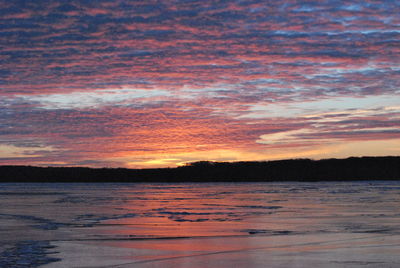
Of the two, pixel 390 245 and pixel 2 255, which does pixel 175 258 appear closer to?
pixel 2 255

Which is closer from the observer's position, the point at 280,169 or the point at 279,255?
the point at 279,255

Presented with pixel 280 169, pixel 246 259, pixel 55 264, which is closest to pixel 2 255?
pixel 55 264

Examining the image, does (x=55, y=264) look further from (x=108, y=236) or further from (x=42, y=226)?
(x=42, y=226)

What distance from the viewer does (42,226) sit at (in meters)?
18.9

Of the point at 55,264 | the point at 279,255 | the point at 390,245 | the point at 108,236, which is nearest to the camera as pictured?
the point at 55,264

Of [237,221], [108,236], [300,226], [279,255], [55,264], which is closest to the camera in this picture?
[55,264]

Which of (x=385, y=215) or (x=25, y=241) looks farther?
(x=385, y=215)

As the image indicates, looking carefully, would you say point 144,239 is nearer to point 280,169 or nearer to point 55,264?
point 55,264

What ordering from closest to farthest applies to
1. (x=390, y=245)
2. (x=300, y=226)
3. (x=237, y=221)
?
1. (x=390, y=245)
2. (x=300, y=226)
3. (x=237, y=221)

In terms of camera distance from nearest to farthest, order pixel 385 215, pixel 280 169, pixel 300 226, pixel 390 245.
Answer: pixel 390 245 < pixel 300 226 < pixel 385 215 < pixel 280 169

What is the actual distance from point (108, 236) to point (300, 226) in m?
6.34

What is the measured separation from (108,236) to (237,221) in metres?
6.10

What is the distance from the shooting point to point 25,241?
14.7m

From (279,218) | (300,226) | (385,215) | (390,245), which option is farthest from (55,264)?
(385,215)
